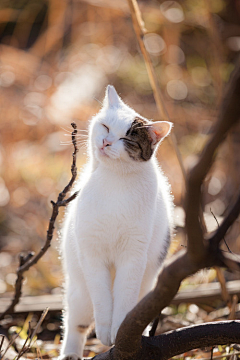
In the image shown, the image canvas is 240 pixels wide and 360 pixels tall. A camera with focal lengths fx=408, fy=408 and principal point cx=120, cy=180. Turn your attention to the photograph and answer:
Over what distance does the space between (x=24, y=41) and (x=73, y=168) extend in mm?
3852

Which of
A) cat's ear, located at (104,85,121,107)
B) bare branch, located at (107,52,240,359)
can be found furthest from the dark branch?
cat's ear, located at (104,85,121,107)

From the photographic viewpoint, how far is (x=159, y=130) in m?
1.18

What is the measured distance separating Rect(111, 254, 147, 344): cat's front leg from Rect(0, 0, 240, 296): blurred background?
4.55 ft

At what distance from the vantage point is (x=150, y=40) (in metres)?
3.34

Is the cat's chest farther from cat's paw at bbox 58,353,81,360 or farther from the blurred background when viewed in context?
the blurred background

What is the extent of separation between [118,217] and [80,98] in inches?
85.4

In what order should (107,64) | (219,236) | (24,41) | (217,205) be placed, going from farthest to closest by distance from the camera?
1. (24,41)
2. (107,64)
3. (217,205)
4. (219,236)

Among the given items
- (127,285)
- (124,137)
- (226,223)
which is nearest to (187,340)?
(127,285)

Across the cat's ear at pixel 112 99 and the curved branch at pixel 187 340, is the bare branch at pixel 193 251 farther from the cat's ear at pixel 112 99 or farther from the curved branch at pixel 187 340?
the cat's ear at pixel 112 99

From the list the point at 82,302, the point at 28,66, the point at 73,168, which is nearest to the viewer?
the point at 73,168

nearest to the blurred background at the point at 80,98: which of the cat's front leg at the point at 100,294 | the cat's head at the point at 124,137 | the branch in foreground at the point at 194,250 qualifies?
the cat's front leg at the point at 100,294

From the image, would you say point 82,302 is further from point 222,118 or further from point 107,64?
point 107,64

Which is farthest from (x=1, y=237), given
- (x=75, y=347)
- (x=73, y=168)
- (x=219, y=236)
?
(x=219, y=236)

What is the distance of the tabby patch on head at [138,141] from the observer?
45.5 inches
